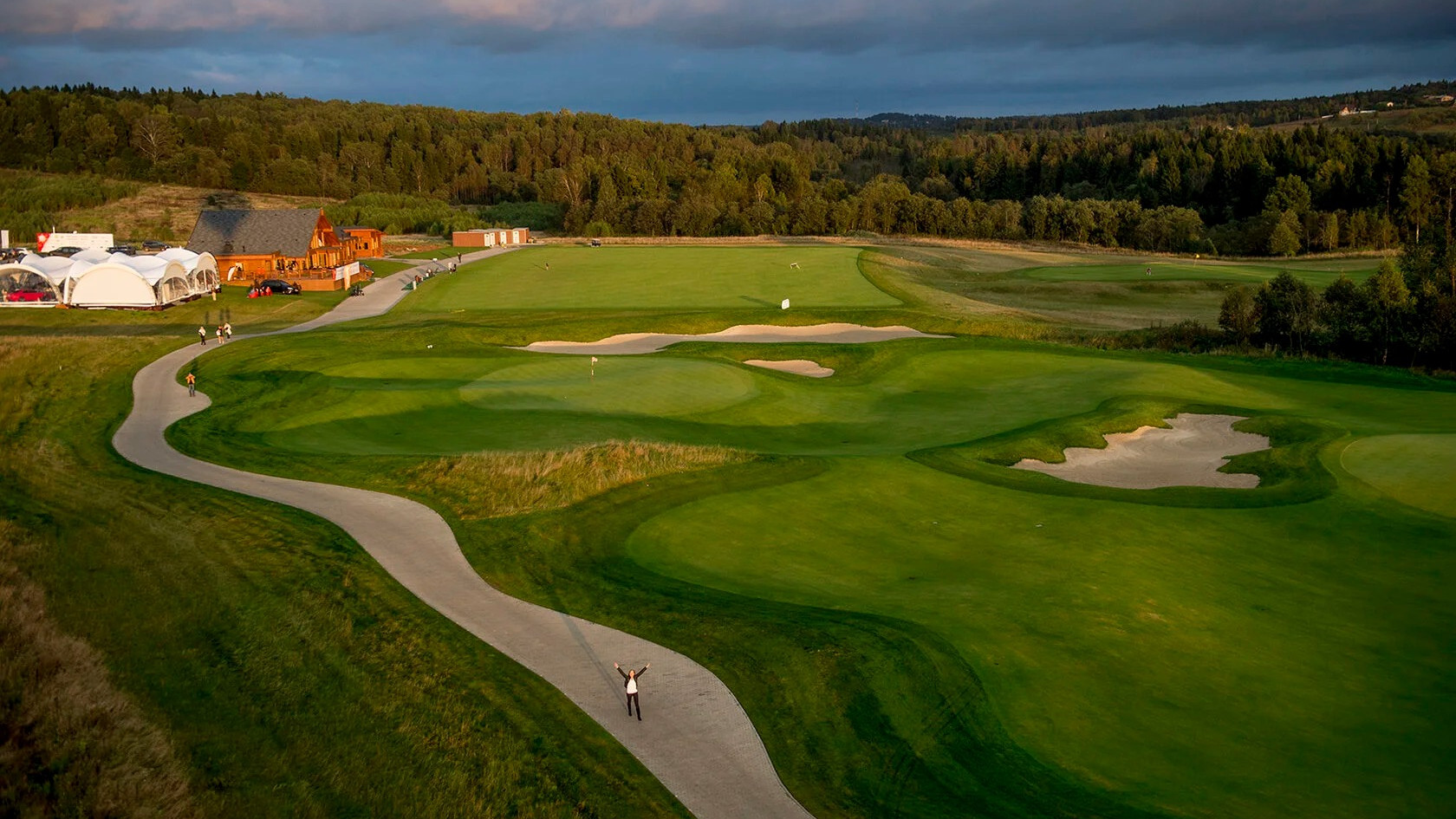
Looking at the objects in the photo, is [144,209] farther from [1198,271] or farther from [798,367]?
[1198,271]

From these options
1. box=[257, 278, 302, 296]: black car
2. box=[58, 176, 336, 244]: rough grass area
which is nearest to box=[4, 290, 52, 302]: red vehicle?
box=[257, 278, 302, 296]: black car

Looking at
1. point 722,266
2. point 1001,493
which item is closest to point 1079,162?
point 722,266

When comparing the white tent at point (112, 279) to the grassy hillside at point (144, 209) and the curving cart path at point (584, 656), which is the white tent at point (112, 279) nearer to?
the curving cart path at point (584, 656)

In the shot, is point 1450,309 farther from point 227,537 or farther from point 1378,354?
point 227,537

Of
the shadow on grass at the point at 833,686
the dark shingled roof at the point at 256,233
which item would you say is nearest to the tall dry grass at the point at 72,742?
the shadow on grass at the point at 833,686

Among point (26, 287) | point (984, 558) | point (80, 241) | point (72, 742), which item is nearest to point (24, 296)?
point (26, 287)
